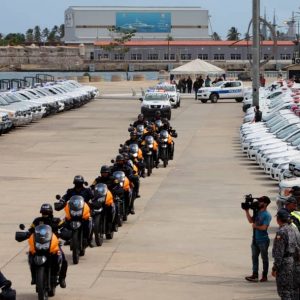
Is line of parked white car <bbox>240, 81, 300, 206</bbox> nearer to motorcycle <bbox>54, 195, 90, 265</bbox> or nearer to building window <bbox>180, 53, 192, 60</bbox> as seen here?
motorcycle <bbox>54, 195, 90, 265</bbox>

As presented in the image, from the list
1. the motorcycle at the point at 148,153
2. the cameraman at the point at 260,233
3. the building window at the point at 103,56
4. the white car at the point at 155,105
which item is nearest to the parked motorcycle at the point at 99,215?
the cameraman at the point at 260,233

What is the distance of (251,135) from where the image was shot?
105 ft

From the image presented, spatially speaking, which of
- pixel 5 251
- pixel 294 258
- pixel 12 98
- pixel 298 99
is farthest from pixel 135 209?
pixel 12 98

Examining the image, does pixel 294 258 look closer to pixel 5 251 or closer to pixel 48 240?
pixel 48 240

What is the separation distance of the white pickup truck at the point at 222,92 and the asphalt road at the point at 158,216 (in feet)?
76.4

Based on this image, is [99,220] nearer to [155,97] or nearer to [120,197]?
[120,197]

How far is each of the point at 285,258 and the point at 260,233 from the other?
2.38m

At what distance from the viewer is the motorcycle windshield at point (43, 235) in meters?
13.3

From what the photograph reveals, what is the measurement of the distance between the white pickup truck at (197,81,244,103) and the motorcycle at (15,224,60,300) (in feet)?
170

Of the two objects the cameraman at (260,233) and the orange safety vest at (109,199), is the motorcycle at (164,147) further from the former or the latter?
the cameraman at (260,233)

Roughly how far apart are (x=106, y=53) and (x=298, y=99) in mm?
148740

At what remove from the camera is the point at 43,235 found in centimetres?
1330

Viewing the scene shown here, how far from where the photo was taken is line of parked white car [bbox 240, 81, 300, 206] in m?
22.3

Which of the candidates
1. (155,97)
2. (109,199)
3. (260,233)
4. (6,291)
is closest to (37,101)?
(155,97)
